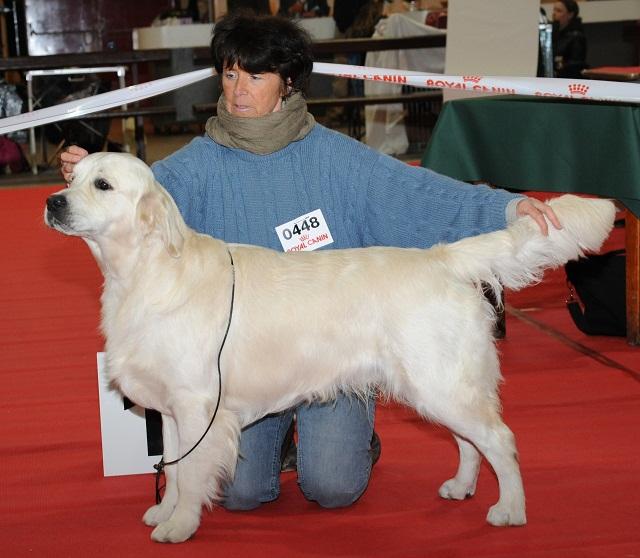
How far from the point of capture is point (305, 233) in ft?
10.2

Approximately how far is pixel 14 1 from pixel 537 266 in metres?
17.0

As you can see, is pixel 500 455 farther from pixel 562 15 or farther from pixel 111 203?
pixel 562 15

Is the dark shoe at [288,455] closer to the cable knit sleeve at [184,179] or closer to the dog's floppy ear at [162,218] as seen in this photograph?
the cable knit sleeve at [184,179]

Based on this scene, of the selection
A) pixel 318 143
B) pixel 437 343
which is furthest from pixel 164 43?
pixel 437 343

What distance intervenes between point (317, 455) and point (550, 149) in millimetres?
2209

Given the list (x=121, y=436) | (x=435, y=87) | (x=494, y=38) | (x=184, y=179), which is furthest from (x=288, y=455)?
(x=494, y=38)

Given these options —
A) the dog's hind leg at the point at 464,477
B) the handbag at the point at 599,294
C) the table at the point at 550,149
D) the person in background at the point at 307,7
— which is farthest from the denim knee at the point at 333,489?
the person in background at the point at 307,7

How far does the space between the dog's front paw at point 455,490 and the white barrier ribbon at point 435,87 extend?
6.54ft

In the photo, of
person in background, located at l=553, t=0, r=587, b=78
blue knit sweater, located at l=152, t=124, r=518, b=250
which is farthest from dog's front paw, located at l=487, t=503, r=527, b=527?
person in background, located at l=553, t=0, r=587, b=78

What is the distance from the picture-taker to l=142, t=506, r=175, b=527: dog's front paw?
2811 mm

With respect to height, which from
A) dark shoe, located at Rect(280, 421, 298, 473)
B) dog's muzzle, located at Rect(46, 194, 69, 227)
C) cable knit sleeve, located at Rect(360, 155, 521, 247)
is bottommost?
dark shoe, located at Rect(280, 421, 298, 473)

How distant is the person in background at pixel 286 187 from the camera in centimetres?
302

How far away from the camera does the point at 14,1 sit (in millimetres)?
17719

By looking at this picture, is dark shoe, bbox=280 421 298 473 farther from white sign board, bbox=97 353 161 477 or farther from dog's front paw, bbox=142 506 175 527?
dog's front paw, bbox=142 506 175 527
